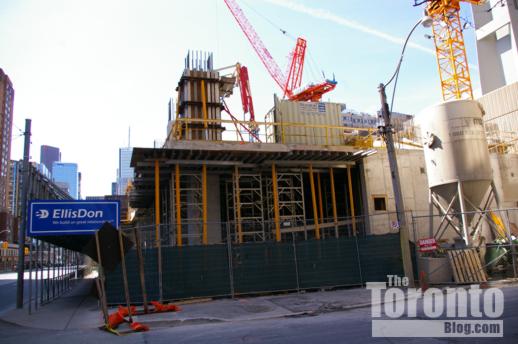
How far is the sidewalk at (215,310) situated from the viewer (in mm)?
11258

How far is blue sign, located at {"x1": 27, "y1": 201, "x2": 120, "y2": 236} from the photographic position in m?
12.7

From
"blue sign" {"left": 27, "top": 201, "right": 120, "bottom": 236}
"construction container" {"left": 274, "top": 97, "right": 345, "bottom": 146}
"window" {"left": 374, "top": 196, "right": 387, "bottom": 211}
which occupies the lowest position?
"blue sign" {"left": 27, "top": 201, "right": 120, "bottom": 236}

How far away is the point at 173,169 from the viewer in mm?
21969

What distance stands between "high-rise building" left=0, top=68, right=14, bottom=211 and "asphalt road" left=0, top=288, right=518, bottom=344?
382 ft

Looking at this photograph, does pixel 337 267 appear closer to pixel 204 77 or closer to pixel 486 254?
pixel 486 254

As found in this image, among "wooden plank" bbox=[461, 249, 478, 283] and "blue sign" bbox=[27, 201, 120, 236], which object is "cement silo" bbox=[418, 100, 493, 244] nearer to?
"wooden plank" bbox=[461, 249, 478, 283]

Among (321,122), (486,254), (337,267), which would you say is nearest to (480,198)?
(486,254)

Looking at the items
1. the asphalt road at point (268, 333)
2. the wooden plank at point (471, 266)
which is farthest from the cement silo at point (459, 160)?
the asphalt road at point (268, 333)

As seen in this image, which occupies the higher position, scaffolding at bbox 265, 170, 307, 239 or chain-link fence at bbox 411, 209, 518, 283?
scaffolding at bbox 265, 170, 307, 239

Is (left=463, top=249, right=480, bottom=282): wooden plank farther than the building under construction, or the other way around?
the building under construction

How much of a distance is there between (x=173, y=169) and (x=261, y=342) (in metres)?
15.0

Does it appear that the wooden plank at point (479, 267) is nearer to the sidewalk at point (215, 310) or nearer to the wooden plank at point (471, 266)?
the wooden plank at point (471, 266)

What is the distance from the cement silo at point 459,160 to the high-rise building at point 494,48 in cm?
5170

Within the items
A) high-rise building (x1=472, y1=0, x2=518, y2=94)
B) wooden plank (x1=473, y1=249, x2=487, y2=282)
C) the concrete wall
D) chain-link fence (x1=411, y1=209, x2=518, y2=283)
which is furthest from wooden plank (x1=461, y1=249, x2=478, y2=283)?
high-rise building (x1=472, y1=0, x2=518, y2=94)
